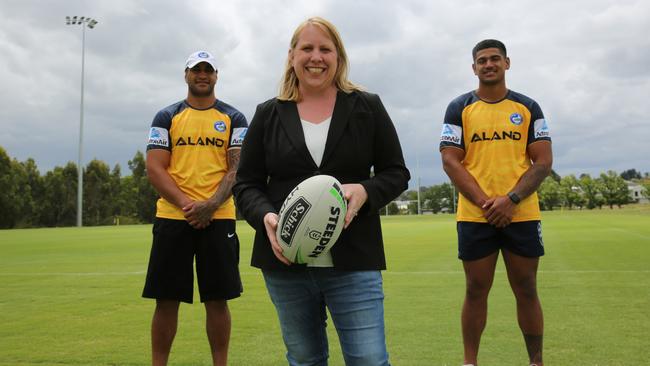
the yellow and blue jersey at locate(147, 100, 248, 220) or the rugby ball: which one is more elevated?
the yellow and blue jersey at locate(147, 100, 248, 220)

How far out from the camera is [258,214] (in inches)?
107

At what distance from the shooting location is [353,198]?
2.58 metres

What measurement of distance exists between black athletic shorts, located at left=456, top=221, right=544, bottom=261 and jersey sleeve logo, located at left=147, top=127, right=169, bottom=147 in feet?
7.74

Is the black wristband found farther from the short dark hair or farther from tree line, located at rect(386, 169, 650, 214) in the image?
tree line, located at rect(386, 169, 650, 214)

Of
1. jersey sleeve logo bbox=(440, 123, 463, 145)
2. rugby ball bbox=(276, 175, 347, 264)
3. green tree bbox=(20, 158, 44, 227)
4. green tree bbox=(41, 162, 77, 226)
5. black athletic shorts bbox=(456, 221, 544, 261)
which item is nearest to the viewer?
rugby ball bbox=(276, 175, 347, 264)

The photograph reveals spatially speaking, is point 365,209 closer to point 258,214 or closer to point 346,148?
point 346,148

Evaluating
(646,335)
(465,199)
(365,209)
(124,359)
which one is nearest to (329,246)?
(365,209)

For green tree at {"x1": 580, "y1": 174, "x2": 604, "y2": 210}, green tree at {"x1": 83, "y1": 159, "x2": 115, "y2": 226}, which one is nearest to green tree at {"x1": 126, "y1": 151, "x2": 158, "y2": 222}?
green tree at {"x1": 83, "y1": 159, "x2": 115, "y2": 226}

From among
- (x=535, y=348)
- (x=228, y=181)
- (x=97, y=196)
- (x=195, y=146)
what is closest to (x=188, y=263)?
(x=228, y=181)

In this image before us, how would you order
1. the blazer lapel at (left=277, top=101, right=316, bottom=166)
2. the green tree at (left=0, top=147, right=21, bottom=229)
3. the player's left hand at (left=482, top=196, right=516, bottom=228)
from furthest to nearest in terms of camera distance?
the green tree at (left=0, top=147, right=21, bottom=229)
the player's left hand at (left=482, top=196, right=516, bottom=228)
the blazer lapel at (left=277, top=101, right=316, bottom=166)

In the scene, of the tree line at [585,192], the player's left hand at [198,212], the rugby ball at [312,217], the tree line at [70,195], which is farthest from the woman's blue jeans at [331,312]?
the tree line at [585,192]

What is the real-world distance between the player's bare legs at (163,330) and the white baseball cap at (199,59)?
182 cm

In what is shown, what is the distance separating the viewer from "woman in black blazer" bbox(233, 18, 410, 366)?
2.68 meters

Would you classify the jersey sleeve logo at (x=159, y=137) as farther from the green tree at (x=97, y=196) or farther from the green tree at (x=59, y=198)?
the green tree at (x=97, y=196)
